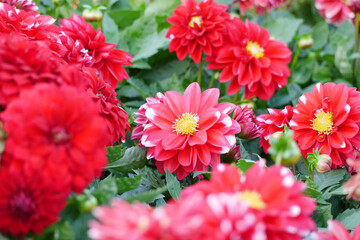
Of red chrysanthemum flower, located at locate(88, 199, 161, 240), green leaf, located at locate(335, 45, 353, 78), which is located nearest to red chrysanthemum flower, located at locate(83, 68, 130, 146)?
red chrysanthemum flower, located at locate(88, 199, 161, 240)

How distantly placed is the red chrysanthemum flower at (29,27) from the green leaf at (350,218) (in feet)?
1.99

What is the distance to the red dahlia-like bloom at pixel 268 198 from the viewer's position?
0.50 metres

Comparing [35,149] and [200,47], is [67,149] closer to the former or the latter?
[35,149]

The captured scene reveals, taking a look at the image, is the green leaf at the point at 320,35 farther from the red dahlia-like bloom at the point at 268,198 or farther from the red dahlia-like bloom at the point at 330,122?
the red dahlia-like bloom at the point at 268,198

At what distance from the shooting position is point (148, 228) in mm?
429

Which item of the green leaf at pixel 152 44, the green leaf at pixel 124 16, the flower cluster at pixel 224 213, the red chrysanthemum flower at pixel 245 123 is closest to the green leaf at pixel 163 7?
the green leaf at pixel 124 16

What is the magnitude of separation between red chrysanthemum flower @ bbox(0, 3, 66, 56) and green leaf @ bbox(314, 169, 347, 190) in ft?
1.84

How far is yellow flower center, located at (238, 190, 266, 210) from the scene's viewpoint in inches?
20.2

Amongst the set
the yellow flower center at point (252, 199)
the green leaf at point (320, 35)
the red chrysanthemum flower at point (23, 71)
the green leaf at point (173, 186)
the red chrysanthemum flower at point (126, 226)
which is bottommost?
the green leaf at point (320, 35)

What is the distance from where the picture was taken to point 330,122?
0.93m

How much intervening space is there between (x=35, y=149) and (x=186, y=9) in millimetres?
780

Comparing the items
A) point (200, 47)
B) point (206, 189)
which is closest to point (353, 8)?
point (200, 47)

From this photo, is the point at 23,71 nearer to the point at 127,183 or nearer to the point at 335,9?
the point at 127,183

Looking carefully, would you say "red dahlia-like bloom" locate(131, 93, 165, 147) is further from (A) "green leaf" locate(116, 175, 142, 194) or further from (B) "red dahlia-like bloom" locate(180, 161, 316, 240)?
(B) "red dahlia-like bloom" locate(180, 161, 316, 240)
